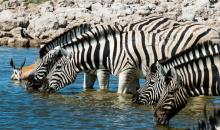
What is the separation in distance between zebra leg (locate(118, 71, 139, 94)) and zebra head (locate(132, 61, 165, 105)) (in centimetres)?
292

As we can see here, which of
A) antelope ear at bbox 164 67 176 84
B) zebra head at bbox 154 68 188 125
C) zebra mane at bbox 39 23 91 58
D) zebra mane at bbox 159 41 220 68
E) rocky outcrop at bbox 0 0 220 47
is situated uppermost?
rocky outcrop at bbox 0 0 220 47

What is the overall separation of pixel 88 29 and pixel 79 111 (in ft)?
16.9

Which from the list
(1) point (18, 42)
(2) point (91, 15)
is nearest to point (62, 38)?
(1) point (18, 42)

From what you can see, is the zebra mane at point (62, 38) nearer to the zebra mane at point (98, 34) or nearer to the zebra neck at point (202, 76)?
the zebra mane at point (98, 34)

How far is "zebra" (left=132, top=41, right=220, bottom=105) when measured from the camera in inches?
517

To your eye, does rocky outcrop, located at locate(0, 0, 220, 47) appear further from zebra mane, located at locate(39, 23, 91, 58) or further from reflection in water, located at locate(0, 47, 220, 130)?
reflection in water, located at locate(0, 47, 220, 130)

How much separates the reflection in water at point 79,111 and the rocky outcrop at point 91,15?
22.1m

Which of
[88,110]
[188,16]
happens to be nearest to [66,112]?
[88,110]

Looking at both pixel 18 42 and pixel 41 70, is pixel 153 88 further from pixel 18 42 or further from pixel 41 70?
pixel 18 42

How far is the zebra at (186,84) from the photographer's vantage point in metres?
12.6

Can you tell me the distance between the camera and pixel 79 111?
15.2 m

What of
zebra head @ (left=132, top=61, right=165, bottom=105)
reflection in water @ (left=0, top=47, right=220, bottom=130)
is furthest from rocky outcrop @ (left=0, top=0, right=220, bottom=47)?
zebra head @ (left=132, top=61, right=165, bottom=105)

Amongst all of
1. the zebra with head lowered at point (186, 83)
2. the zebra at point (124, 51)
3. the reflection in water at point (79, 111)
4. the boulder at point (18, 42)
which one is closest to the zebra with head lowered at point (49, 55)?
the reflection in water at point (79, 111)

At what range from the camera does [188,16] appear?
44.4 meters
